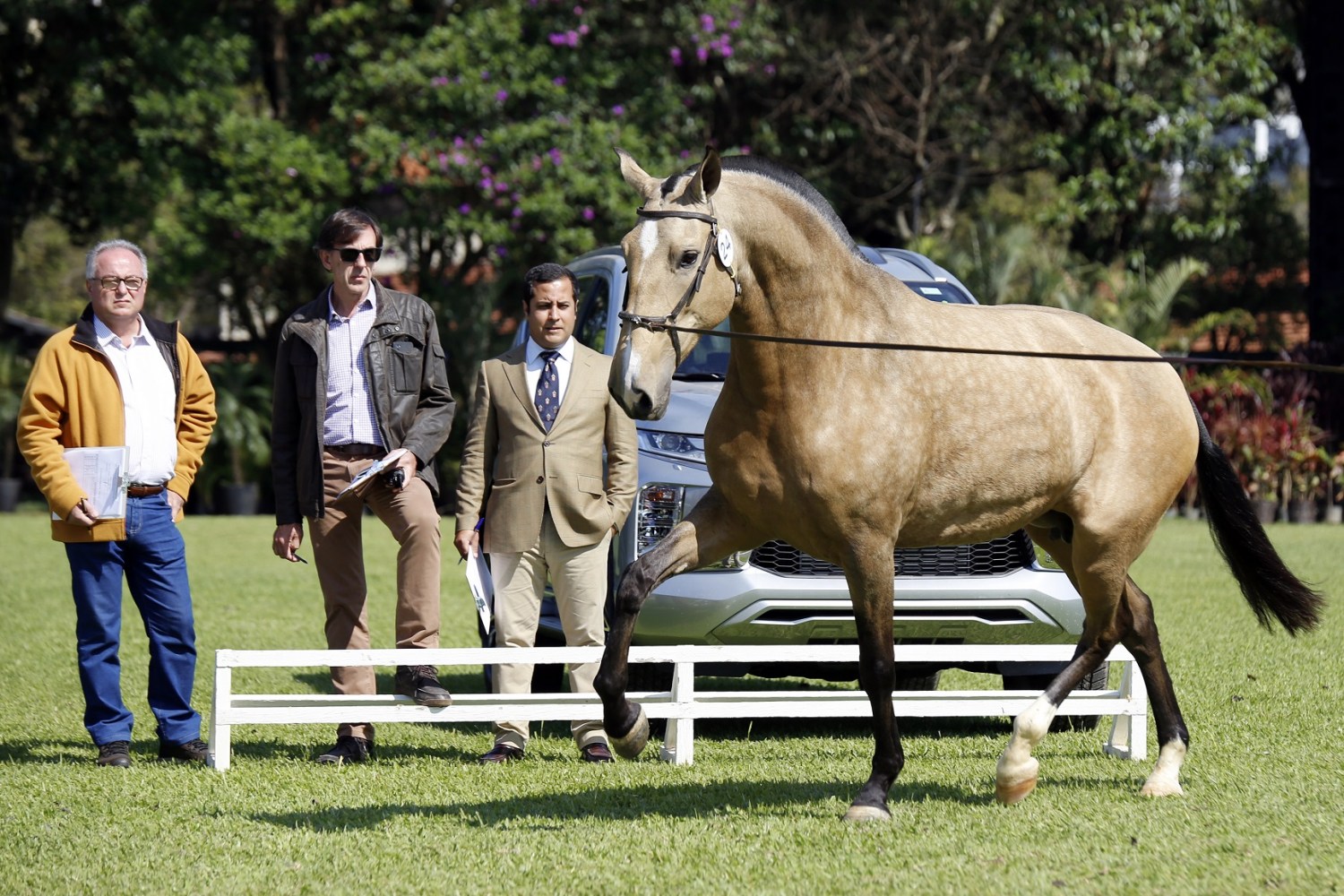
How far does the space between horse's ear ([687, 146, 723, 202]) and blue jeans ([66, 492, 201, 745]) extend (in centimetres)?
303

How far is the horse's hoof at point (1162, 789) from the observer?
5781 millimetres

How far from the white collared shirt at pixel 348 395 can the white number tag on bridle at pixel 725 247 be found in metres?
2.30

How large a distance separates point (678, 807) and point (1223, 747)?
8.43 feet

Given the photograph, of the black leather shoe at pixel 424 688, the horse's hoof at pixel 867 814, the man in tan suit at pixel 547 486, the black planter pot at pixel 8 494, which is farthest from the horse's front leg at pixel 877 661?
the black planter pot at pixel 8 494

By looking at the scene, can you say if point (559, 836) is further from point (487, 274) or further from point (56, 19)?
point (56, 19)

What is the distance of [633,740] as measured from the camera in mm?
5465

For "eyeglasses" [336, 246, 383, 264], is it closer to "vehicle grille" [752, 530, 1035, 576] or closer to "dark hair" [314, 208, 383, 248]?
"dark hair" [314, 208, 383, 248]

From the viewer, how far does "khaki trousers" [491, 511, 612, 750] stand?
686 cm

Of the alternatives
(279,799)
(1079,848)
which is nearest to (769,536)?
(1079,848)

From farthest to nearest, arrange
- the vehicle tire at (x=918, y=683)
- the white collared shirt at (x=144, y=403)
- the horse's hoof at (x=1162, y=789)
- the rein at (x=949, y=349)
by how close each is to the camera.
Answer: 1. the vehicle tire at (x=918, y=683)
2. the white collared shirt at (x=144, y=403)
3. the horse's hoof at (x=1162, y=789)
4. the rein at (x=949, y=349)

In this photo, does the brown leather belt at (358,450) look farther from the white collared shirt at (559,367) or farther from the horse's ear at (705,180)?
the horse's ear at (705,180)

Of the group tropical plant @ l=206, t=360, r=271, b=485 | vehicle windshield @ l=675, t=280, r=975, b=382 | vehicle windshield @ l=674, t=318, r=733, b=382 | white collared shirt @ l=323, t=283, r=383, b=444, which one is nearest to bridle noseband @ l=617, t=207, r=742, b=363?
white collared shirt @ l=323, t=283, r=383, b=444

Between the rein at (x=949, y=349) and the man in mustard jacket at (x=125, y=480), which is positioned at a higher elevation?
the rein at (x=949, y=349)

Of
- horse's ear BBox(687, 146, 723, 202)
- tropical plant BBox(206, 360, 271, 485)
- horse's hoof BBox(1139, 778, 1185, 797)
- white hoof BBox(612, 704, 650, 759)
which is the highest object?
horse's ear BBox(687, 146, 723, 202)
